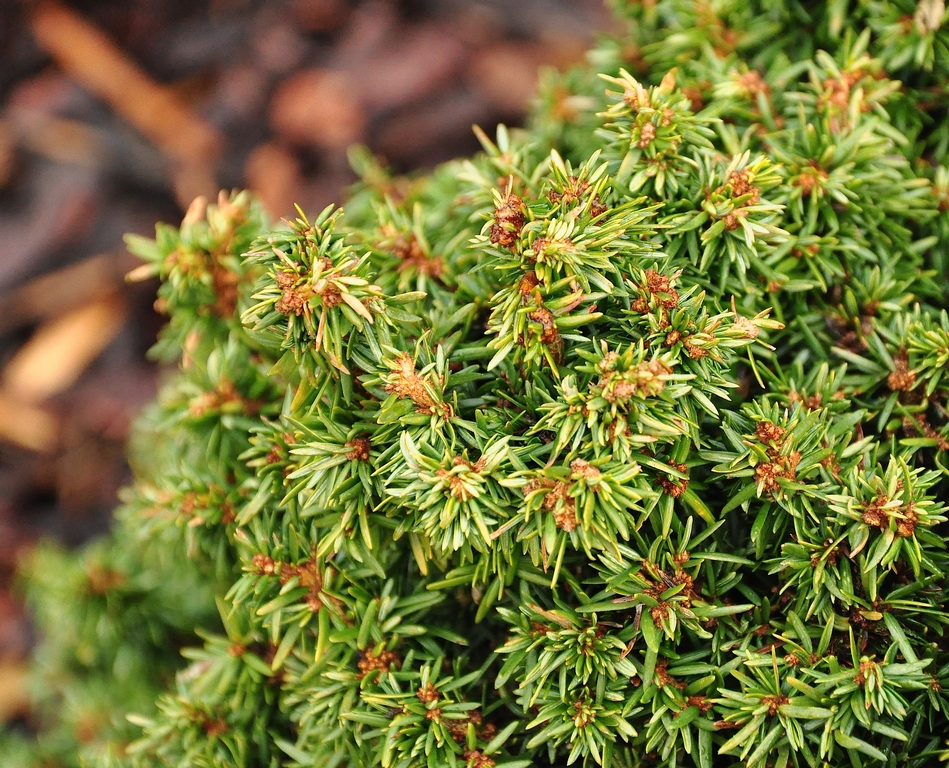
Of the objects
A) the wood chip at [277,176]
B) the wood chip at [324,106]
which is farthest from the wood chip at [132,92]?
the wood chip at [324,106]

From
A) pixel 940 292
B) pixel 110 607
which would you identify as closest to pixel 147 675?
pixel 110 607

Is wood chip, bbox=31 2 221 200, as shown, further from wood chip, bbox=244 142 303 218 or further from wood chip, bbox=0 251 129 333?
wood chip, bbox=0 251 129 333

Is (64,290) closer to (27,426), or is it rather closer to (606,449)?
(27,426)

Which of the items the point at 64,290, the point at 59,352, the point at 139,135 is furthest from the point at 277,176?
the point at 59,352

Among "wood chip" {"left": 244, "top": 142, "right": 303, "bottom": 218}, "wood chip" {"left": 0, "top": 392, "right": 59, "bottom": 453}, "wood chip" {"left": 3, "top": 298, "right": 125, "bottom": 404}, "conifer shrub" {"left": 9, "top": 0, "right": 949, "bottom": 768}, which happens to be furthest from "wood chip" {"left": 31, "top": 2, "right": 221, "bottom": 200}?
"conifer shrub" {"left": 9, "top": 0, "right": 949, "bottom": 768}

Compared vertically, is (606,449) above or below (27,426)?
below

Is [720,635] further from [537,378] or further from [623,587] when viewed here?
[537,378]
